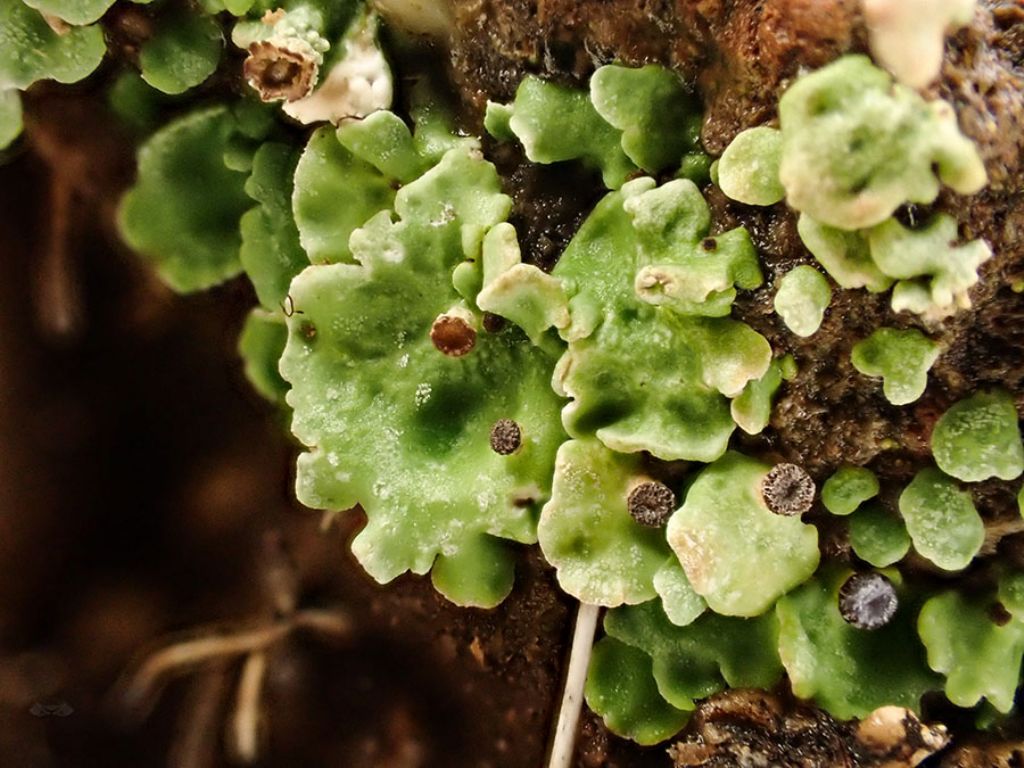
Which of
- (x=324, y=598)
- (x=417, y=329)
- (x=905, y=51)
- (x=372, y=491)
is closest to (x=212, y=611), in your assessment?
(x=324, y=598)

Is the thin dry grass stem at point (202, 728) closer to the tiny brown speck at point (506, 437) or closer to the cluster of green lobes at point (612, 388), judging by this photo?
the cluster of green lobes at point (612, 388)

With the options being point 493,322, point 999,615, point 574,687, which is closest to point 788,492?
point 999,615

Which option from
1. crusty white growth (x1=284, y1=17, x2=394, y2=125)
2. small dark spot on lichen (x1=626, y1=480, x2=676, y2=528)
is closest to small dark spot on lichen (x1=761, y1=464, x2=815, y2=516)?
small dark spot on lichen (x1=626, y1=480, x2=676, y2=528)

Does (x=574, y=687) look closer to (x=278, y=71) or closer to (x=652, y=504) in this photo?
(x=652, y=504)

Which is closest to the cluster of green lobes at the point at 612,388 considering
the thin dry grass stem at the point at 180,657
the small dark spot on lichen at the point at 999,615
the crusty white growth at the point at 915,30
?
the small dark spot on lichen at the point at 999,615

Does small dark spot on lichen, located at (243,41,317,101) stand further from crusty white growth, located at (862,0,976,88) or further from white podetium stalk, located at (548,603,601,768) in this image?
white podetium stalk, located at (548,603,601,768)

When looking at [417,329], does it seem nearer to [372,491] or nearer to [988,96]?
[372,491]
